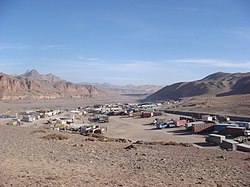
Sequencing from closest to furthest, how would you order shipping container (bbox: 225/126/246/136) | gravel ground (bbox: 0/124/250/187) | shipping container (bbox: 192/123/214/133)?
gravel ground (bbox: 0/124/250/187)
shipping container (bbox: 225/126/246/136)
shipping container (bbox: 192/123/214/133)

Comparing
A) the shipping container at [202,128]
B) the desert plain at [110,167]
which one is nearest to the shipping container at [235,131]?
the shipping container at [202,128]

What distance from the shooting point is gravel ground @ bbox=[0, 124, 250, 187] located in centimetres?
1138

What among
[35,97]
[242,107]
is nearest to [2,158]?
[242,107]

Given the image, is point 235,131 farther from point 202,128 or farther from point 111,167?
point 111,167

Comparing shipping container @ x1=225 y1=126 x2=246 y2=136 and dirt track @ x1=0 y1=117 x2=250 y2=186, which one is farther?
shipping container @ x1=225 y1=126 x2=246 y2=136

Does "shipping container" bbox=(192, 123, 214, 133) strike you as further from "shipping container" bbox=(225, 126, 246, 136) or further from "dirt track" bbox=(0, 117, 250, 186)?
"dirt track" bbox=(0, 117, 250, 186)

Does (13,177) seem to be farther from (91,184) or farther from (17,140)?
(17,140)

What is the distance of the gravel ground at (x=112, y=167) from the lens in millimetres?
11383

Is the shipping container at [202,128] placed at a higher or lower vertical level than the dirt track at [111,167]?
lower

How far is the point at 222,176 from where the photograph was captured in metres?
12.4

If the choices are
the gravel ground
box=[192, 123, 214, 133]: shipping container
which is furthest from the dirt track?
box=[192, 123, 214, 133]: shipping container

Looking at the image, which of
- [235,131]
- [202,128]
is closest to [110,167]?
[235,131]

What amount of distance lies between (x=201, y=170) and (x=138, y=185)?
3.70 m

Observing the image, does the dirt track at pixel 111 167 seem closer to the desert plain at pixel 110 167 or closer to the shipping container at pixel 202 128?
the desert plain at pixel 110 167
